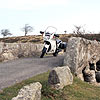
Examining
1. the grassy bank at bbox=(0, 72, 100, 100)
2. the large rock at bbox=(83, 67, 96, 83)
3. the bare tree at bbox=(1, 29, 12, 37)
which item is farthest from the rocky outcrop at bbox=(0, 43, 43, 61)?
the bare tree at bbox=(1, 29, 12, 37)

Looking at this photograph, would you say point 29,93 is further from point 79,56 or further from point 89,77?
point 89,77

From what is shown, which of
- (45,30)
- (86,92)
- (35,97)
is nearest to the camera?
(35,97)

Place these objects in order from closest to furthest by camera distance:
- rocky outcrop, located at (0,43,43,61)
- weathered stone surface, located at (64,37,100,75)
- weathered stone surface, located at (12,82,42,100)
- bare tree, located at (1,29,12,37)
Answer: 1. weathered stone surface, located at (12,82,42,100)
2. weathered stone surface, located at (64,37,100,75)
3. rocky outcrop, located at (0,43,43,61)
4. bare tree, located at (1,29,12,37)

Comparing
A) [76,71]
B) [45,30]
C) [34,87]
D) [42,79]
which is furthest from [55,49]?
[34,87]

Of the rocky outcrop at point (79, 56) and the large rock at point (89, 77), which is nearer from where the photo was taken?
the rocky outcrop at point (79, 56)

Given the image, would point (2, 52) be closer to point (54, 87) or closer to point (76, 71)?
point (76, 71)

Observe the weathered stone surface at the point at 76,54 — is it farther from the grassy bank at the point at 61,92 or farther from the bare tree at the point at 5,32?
the bare tree at the point at 5,32

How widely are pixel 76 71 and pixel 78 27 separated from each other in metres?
21.1

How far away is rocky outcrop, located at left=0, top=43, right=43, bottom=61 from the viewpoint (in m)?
11.2

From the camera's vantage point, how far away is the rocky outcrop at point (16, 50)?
1117cm

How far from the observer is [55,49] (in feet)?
39.7

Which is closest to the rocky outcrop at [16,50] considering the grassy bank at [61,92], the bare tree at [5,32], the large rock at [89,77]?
the large rock at [89,77]

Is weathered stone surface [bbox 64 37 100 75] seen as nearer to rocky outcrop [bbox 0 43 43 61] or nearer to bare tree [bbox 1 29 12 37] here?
rocky outcrop [bbox 0 43 43 61]

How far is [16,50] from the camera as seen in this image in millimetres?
12242
